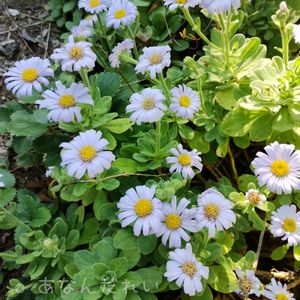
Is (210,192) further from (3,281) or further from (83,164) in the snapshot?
(3,281)

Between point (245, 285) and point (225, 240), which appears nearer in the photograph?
point (245, 285)

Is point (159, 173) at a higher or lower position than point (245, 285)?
higher

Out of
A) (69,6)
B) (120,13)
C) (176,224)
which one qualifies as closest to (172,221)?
(176,224)

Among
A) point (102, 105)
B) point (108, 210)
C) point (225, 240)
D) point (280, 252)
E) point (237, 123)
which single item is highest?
point (102, 105)

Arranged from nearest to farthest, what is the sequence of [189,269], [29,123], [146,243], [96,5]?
[189,269]
[146,243]
[29,123]
[96,5]

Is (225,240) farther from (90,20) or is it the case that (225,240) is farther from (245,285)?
(90,20)

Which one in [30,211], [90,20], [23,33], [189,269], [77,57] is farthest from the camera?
[23,33]

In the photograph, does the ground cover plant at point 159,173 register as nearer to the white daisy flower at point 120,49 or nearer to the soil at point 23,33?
the white daisy flower at point 120,49

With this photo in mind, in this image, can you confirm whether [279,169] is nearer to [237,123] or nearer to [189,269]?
[237,123]
